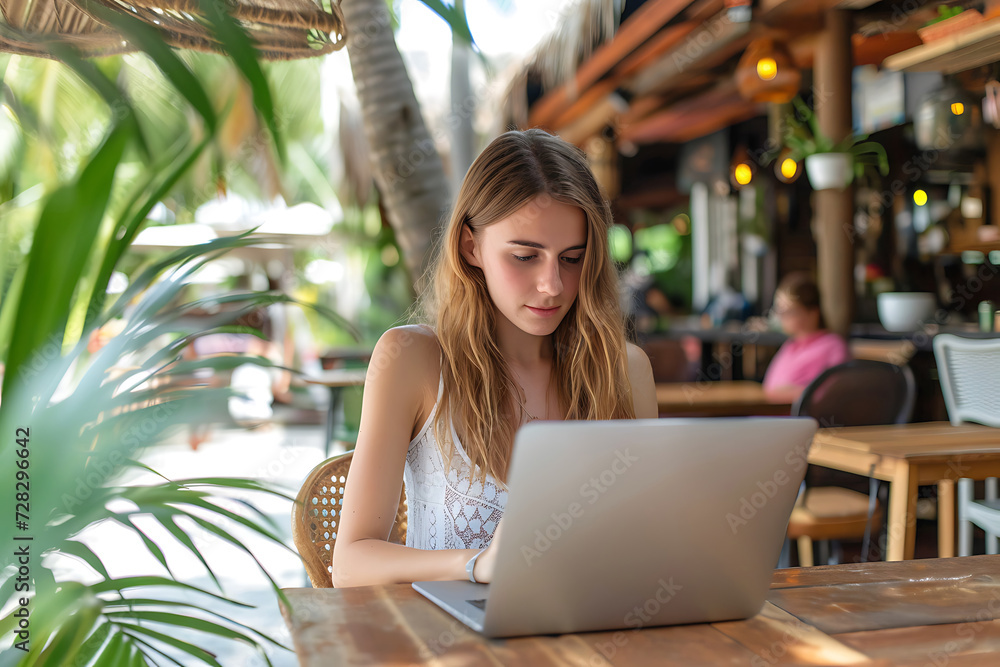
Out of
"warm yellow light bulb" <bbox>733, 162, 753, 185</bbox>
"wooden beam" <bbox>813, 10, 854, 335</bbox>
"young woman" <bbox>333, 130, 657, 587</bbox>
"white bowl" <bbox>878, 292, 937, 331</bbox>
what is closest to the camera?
"young woman" <bbox>333, 130, 657, 587</bbox>

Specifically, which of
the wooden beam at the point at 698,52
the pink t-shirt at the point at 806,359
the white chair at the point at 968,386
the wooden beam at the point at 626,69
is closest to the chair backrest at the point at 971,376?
the white chair at the point at 968,386

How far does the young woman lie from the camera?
1.48 m

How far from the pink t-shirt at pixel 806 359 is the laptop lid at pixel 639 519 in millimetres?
3395

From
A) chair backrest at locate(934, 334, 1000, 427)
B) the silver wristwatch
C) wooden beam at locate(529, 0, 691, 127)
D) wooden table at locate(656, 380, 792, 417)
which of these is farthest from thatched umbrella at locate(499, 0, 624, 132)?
the silver wristwatch

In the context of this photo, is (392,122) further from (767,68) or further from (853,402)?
(767,68)

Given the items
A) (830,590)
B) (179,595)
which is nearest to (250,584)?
(179,595)

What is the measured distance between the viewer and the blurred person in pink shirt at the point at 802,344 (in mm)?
4211

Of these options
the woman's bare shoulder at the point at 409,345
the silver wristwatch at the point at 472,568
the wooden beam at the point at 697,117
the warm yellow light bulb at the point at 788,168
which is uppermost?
the wooden beam at the point at 697,117

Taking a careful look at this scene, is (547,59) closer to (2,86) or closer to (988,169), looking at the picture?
(988,169)

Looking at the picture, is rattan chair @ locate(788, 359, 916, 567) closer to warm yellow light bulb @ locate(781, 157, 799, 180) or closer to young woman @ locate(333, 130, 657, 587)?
young woman @ locate(333, 130, 657, 587)

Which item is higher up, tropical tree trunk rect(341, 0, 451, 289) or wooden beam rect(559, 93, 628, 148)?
wooden beam rect(559, 93, 628, 148)

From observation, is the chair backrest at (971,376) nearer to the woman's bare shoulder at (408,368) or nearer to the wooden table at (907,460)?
the wooden table at (907,460)

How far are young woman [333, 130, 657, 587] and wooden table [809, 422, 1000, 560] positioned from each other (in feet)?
3.63

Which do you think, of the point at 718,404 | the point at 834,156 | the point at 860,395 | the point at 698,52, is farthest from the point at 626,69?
the point at 860,395
